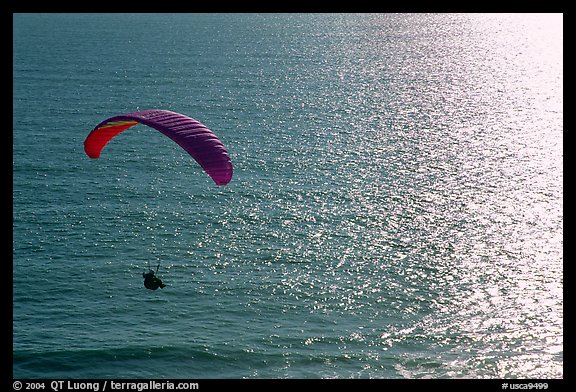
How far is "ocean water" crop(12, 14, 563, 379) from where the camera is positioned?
70.6 m

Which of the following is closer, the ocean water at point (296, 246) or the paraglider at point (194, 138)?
the paraglider at point (194, 138)

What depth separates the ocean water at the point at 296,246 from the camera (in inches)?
2781

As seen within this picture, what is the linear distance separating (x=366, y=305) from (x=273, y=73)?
111 meters

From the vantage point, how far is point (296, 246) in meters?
88.6

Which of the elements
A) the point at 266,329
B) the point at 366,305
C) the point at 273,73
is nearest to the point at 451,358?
the point at 366,305

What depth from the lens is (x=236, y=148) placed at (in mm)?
120000

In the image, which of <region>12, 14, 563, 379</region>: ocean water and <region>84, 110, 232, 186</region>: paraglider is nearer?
<region>84, 110, 232, 186</region>: paraglider

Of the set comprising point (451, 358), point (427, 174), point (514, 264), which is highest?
point (427, 174)

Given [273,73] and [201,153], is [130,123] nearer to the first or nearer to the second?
[201,153]

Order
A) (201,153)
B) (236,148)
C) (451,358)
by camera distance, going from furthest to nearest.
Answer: (236,148) → (451,358) → (201,153)

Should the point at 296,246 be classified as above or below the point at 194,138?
above

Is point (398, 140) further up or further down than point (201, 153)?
further up

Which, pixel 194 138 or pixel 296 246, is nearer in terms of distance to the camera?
pixel 194 138
